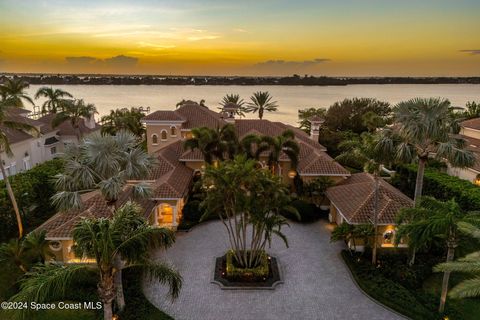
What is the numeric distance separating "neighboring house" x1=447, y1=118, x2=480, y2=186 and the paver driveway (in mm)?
16931

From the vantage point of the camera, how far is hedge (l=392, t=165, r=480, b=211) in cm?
2451

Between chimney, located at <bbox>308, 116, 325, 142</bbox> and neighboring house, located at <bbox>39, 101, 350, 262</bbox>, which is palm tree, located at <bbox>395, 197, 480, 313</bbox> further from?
chimney, located at <bbox>308, 116, 325, 142</bbox>

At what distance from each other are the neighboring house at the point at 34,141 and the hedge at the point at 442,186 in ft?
114

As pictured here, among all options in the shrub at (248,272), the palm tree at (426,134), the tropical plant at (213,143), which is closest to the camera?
the palm tree at (426,134)

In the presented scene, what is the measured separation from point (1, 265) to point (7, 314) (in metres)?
5.49

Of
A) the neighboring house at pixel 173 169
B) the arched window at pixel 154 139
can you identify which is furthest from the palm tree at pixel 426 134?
the arched window at pixel 154 139

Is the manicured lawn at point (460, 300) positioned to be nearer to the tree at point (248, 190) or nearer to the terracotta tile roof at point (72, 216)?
the tree at point (248, 190)

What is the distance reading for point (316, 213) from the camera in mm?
28609

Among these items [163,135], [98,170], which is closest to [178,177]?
[163,135]

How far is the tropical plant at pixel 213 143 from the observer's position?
2766 cm

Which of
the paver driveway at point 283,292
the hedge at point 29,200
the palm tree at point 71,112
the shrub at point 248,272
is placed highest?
the palm tree at point 71,112

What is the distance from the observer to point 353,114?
5747cm

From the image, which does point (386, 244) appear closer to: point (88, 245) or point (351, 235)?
point (351, 235)

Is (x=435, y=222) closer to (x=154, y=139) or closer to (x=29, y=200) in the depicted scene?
(x=29, y=200)
